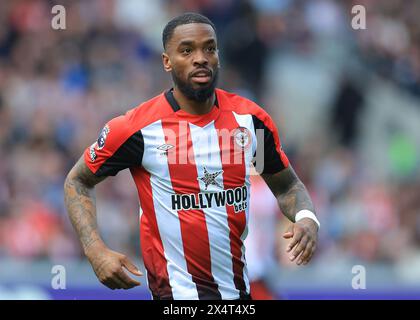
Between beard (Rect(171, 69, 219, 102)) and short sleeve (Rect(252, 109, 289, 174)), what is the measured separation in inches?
14.2

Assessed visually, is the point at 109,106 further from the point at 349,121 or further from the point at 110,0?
the point at 349,121

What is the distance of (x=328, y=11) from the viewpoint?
15406mm

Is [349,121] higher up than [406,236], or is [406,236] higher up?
[349,121]

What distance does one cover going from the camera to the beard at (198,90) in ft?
20.8

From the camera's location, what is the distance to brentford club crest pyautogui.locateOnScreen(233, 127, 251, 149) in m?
6.46

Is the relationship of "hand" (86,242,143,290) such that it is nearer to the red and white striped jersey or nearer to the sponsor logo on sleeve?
the red and white striped jersey

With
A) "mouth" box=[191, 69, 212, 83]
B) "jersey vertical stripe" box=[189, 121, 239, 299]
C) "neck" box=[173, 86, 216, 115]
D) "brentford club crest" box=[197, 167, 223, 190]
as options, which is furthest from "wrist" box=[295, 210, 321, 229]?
"mouth" box=[191, 69, 212, 83]

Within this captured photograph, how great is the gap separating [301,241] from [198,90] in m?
1.11

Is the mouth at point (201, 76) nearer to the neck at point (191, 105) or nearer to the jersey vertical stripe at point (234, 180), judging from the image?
the neck at point (191, 105)

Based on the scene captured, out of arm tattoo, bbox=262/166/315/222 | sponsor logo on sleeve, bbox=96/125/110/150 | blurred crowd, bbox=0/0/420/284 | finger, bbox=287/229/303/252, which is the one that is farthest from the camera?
blurred crowd, bbox=0/0/420/284

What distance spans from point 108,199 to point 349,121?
12.7ft

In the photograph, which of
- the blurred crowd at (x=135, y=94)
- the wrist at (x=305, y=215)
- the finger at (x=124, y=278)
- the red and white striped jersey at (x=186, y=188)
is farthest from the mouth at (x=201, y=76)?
the blurred crowd at (x=135, y=94)

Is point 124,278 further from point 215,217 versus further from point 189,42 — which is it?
point 189,42
